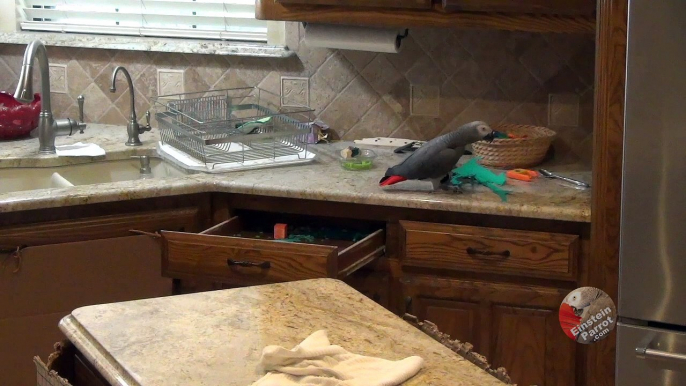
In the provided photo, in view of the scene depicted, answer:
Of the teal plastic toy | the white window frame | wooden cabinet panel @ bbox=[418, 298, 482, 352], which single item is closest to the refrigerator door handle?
wooden cabinet panel @ bbox=[418, 298, 482, 352]

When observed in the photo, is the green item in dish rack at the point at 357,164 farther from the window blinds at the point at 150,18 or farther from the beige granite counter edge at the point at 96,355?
the beige granite counter edge at the point at 96,355

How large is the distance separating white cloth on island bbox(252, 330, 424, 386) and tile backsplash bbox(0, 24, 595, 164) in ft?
5.98

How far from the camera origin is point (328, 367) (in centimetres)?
129

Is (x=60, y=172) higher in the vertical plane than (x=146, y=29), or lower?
lower

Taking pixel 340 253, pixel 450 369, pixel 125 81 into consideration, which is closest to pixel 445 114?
pixel 340 253

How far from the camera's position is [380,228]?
8.86 feet

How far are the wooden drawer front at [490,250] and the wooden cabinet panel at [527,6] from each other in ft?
2.03

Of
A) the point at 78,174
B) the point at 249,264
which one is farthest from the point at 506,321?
the point at 78,174

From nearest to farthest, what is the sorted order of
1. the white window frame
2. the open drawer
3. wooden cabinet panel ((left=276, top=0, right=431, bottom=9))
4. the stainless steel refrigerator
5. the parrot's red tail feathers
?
the stainless steel refrigerator, the open drawer, the parrot's red tail feathers, wooden cabinet panel ((left=276, top=0, right=431, bottom=9)), the white window frame

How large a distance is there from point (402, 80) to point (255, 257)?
1021 mm

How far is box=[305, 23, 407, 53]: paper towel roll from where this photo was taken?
9.43 feet

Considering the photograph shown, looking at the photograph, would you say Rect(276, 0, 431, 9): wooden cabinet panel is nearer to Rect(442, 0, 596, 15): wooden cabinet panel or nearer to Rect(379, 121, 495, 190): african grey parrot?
Rect(442, 0, 596, 15): wooden cabinet panel

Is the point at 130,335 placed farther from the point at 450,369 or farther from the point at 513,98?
the point at 513,98

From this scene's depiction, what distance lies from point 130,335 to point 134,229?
123 centimetres
